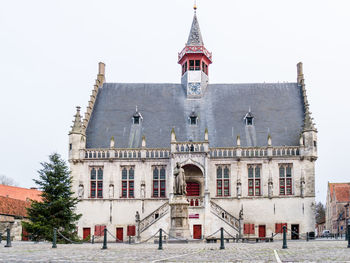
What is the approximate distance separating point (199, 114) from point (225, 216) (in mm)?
11377

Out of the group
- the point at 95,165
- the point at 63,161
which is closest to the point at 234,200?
the point at 95,165

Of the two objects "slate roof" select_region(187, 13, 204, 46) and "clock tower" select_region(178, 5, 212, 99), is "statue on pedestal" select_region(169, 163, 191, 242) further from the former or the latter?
"slate roof" select_region(187, 13, 204, 46)

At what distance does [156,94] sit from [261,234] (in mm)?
Result: 17765

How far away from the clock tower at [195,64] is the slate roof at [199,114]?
2.74 ft

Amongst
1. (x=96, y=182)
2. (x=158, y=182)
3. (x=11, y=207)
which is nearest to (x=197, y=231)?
(x=158, y=182)

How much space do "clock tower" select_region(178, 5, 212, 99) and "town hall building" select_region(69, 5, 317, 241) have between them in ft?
9.04

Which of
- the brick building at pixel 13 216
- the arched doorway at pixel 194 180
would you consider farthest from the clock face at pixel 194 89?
the brick building at pixel 13 216

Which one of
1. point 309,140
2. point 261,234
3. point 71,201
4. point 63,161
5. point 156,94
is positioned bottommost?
point 261,234

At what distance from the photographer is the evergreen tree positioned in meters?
30.8

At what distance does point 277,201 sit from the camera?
4103 cm

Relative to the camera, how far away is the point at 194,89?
156 feet

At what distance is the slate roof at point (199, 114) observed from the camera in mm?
43281

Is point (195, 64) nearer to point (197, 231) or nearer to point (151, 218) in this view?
point (151, 218)

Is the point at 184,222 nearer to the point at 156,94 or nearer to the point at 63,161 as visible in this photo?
the point at 63,161
